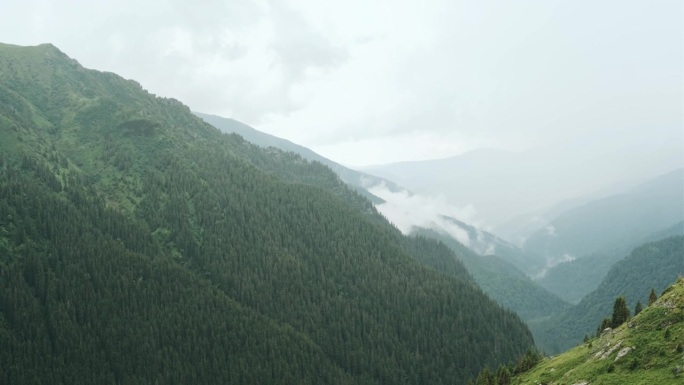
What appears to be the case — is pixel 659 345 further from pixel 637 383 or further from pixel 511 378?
pixel 511 378

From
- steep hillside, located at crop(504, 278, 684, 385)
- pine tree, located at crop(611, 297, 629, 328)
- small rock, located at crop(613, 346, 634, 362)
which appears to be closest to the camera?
steep hillside, located at crop(504, 278, 684, 385)

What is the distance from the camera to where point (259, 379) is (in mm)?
196125

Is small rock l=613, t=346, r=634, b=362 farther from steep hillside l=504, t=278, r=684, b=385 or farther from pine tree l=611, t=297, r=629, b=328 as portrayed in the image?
pine tree l=611, t=297, r=629, b=328

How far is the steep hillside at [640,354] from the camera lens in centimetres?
6969

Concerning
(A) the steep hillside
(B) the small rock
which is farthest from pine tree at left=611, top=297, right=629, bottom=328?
(B) the small rock

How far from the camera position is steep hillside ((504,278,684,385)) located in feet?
229

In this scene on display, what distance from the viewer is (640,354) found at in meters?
75.4

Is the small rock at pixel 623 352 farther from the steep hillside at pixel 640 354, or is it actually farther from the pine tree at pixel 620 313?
the pine tree at pixel 620 313

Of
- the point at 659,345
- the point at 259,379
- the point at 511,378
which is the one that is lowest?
the point at 259,379

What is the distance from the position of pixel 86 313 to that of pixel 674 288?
195m

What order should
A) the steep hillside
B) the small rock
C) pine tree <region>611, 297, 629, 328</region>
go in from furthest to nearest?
pine tree <region>611, 297, 629, 328</region> < the small rock < the steep hillside

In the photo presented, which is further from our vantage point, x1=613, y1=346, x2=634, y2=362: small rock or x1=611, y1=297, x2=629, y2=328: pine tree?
x1=611, y1=297, x2=629, y2=328: pine tree

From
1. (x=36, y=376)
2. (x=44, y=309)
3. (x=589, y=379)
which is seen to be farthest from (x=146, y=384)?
(x=589, y=379)

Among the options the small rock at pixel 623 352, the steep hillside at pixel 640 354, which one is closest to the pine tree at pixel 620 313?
the steep hillside at pixel 640 354
